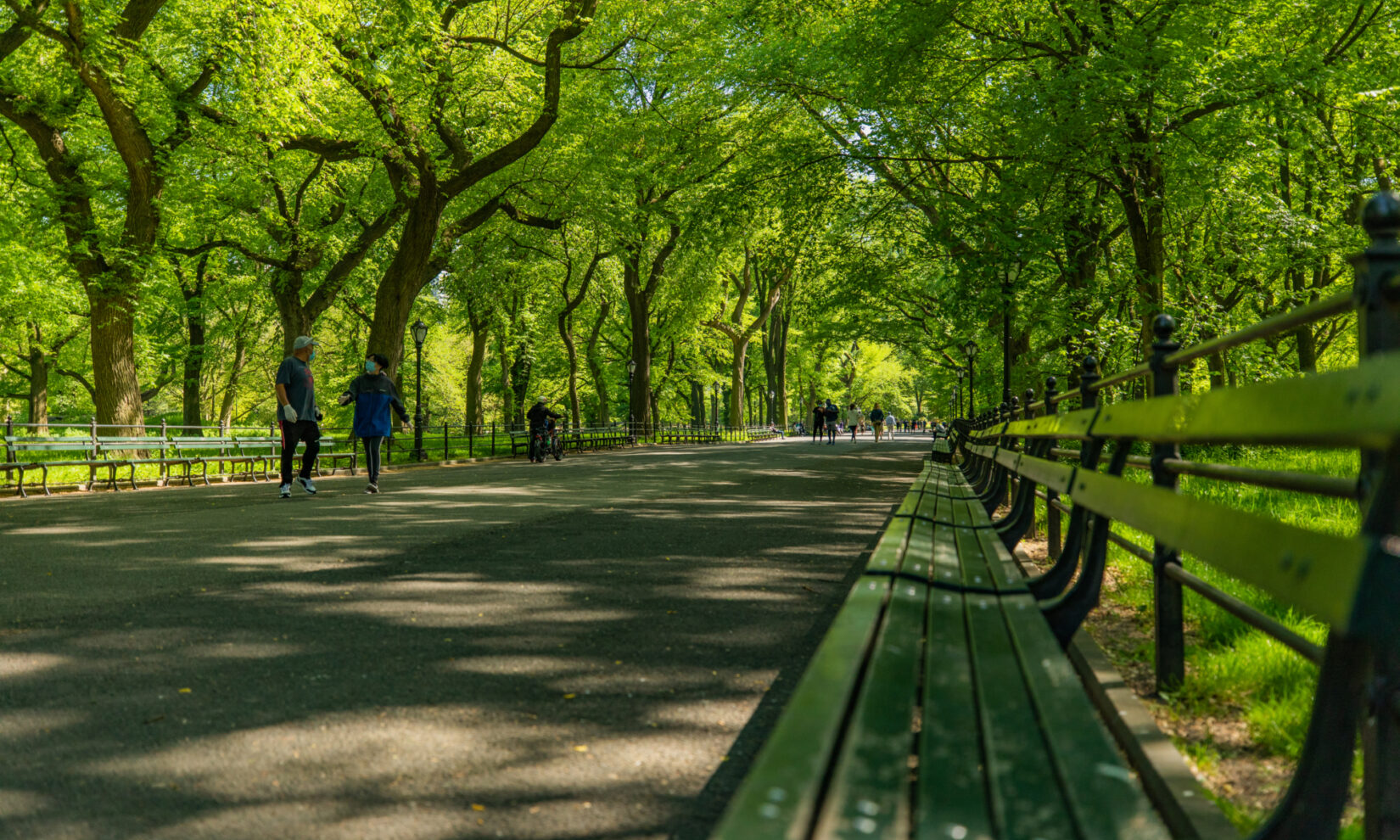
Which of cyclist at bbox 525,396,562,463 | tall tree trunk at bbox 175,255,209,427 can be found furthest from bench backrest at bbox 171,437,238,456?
tall tree trunk at bbox 175,255,209,427

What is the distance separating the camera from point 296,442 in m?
13.1

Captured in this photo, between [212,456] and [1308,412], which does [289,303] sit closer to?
[212,456]

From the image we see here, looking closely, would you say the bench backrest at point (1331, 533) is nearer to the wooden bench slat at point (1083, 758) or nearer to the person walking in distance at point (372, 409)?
the wooden bench slat at point (1083, 758)

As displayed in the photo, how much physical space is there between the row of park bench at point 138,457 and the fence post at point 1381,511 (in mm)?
15745

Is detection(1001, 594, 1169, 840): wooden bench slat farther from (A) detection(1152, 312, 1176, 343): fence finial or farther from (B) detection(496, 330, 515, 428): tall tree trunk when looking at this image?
(B) detection(496, 330, 515, 428): tall tree trunk

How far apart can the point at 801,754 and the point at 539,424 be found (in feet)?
76.3

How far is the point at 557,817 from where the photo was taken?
2.57 m

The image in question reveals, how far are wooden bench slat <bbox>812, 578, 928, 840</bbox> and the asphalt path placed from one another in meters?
0.59

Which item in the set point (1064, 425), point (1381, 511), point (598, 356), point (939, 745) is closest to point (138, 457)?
point (1064, 425)

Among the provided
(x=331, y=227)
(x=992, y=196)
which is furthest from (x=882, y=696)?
(x=331, y=227)

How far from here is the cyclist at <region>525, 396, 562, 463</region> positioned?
2469 cm

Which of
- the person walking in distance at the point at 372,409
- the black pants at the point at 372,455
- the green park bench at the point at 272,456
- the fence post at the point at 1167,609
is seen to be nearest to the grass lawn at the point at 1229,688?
the fence post at the point at 1167,609

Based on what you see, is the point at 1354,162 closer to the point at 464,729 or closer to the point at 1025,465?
the point at 1025,465

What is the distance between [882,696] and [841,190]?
18.5m
